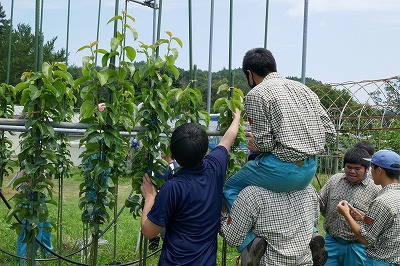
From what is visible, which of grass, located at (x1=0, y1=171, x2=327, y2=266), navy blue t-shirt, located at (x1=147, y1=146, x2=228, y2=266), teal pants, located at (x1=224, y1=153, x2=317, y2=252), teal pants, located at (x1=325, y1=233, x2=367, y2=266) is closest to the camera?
navy blue t-shirt, located at (x1=147, y1=146, x2=228, y2=266)

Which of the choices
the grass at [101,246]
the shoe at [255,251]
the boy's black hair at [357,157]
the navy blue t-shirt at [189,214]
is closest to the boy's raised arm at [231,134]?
the navy blue t-shirt at [189,214]

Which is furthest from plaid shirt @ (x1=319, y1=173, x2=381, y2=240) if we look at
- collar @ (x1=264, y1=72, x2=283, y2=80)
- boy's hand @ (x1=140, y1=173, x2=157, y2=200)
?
boy's hand @ (x1=140, y1=173, x2=157, y2=200)

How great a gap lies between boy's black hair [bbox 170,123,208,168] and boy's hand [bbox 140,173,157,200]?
44 centimetres

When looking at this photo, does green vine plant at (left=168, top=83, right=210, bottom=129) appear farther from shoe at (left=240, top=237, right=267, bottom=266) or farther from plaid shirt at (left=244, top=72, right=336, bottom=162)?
shoe at (left=240, top=237, right=267, bottom=266)

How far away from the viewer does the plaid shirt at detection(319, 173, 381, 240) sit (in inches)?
172

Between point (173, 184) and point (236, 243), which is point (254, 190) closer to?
point (236, 243)

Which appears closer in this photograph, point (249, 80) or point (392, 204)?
point (249, 80)

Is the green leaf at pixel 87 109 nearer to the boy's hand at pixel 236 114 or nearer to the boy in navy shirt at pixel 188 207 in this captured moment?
the boy in navy shirt at pixel 188 207

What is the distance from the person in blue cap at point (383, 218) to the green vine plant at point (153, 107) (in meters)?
1.38

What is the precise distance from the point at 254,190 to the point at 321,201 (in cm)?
166

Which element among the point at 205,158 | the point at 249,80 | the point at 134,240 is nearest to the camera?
the point at 205,158

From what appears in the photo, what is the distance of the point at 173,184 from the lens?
9.37 ft

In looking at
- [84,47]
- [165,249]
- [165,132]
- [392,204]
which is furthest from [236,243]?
[84,47]

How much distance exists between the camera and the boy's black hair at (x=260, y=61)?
3.25 m
